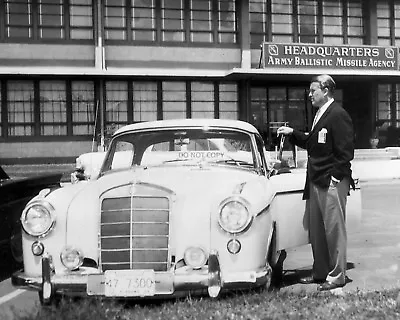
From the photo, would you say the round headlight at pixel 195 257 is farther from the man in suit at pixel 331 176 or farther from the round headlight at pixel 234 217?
the man in suit at pixel 331 176

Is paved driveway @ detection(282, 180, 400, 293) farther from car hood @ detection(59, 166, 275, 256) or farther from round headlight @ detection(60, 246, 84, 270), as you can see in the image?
round headlight @ detection(60, 246, 84, 270)

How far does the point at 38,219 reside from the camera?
13.9ft

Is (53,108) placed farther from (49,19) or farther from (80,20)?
(80,20)

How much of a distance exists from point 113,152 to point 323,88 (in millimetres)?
2267

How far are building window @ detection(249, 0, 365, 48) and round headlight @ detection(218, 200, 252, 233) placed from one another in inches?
731

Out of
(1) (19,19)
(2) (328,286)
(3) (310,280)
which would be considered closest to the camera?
(2) (328,286)

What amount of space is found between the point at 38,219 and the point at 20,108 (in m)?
16.8

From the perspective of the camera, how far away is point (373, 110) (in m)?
23.3

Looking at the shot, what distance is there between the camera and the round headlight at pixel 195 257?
13.1 ft

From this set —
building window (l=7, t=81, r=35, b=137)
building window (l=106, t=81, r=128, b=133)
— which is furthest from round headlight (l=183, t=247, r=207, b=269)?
building window (l=7, t=81, r=35, b=137)

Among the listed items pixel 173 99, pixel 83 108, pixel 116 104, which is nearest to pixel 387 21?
pixel 173 99

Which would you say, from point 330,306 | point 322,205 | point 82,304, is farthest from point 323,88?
point 82,304

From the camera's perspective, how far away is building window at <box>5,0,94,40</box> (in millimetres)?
19688

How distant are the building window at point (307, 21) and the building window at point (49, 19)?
6.86 m
